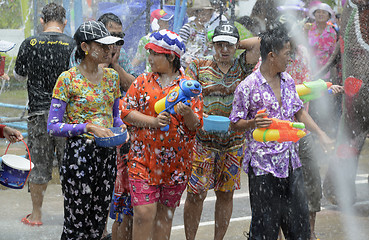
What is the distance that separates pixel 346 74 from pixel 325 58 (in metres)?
3.03

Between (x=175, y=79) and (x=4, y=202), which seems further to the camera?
(x=4, y=202)

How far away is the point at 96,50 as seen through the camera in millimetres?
4441

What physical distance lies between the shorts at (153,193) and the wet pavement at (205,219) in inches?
54.0

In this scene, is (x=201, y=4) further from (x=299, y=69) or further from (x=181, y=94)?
(x=181, y=94)

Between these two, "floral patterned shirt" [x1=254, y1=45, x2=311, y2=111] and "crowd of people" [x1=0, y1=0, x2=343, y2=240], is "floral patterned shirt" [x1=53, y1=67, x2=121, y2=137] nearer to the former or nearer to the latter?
"crowd of people" [x1=0, y1=0, x2=343, y2=240]

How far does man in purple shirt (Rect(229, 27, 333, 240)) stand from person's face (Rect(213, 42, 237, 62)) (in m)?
0.78

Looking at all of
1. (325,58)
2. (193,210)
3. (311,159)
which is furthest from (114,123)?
(325,58)

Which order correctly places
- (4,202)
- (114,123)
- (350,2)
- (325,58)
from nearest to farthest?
(114,123), (350,2), (4,202), (325,58)

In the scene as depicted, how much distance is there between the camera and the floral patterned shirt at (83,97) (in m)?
4.31

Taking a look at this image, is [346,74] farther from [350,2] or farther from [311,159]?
[311,159]

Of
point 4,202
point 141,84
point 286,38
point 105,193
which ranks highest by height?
point 286,38

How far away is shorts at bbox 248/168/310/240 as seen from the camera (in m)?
4.17

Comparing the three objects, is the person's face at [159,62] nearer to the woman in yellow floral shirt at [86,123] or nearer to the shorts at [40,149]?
the woman in yellow floral shirt at [86,123]

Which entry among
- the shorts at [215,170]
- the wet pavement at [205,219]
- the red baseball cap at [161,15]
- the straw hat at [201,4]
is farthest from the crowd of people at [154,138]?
the red baseball cap at [161,15]
